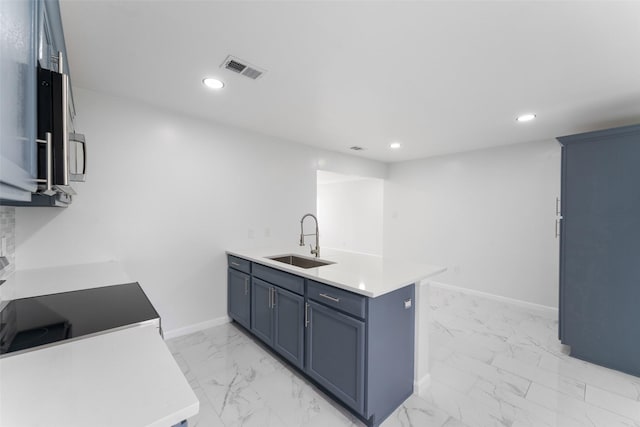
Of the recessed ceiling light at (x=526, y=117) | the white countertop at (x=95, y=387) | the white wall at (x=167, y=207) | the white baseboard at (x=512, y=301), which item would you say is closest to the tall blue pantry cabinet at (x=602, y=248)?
the recessed ceiling light at (x=526, y=117)

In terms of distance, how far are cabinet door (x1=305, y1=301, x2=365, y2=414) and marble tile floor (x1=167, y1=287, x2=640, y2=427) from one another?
184mm

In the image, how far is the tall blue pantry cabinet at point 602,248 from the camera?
2346 mm

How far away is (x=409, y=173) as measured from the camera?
538cm

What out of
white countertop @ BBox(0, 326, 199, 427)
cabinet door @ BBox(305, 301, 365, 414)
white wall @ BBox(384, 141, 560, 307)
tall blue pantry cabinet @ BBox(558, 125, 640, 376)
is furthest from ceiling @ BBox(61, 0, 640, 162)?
cabinet door @ BBox(305, 301, 365, 414)

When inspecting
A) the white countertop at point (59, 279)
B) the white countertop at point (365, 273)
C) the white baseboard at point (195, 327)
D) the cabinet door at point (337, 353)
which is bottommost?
the white baseboard at point (195, 327)

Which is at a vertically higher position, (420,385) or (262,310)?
(262,310)

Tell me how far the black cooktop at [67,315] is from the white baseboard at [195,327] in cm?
149

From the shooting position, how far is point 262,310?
2.62m

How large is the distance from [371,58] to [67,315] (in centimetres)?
222

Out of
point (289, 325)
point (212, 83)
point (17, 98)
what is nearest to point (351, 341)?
point (289, 325)

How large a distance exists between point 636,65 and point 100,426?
129 inches

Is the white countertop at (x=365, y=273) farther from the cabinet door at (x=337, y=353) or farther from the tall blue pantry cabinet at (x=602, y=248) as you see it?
the tall blue pantry cabinet at (x=602, y=248)

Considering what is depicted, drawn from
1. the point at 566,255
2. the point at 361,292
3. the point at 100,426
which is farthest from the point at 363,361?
the point at 566,255

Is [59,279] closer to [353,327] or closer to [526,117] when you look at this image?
[353,327]
